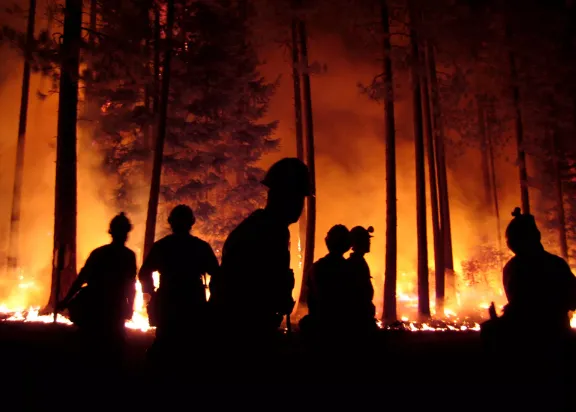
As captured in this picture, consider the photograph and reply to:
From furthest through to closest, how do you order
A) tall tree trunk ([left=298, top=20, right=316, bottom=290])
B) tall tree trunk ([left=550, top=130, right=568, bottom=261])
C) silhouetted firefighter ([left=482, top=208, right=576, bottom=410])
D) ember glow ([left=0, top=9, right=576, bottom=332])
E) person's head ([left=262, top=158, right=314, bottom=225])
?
ember glow ([left=0, top=9, right=576, bottom=332])
tall tree trunk ([left=550, top=130, right=568, bottom=261])
tall tree trunk ([left=298, top=20, right=316, bottom=290])
silhouetted firefighter ([left=482, top=208, right=576, bottom=410])
person's head ([left=262, top=158, right=314, bottom=225])

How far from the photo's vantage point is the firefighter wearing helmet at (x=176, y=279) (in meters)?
4.37

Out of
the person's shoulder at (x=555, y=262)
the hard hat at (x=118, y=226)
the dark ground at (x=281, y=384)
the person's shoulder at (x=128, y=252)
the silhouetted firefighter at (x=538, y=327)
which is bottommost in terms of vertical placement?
the dark ground at (x=281, y=384)

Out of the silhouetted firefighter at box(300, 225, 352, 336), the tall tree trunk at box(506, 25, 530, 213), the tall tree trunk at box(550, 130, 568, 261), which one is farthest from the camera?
the tall tree trunk at box(550, 130, 568, 261)

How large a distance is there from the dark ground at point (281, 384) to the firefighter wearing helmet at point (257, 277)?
22 centimetres

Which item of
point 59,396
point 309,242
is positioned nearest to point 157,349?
point 59,396

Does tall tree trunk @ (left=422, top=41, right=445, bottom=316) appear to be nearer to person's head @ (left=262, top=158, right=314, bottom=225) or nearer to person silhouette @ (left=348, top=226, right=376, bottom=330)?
person silhouette @ (left=348, top=226, right=376, bottom=330)

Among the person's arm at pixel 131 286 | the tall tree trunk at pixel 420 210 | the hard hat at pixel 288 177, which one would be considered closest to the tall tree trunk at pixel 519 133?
the tall tree trunk at pixel 420 210

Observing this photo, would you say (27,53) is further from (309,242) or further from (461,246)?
(461,246)

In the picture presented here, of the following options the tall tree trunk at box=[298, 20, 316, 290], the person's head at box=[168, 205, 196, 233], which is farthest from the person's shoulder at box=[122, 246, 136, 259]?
the tall tree trunk at box=[298, 20, 316, 290]

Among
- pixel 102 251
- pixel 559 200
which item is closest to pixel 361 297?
pixel 102 251

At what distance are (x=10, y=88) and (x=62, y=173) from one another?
15.3m

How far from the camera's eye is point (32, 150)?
78.9 ft

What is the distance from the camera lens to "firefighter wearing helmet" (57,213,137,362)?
4.63m

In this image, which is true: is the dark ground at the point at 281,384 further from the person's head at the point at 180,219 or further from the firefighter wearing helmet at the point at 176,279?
the person's head at the point at 180,219
